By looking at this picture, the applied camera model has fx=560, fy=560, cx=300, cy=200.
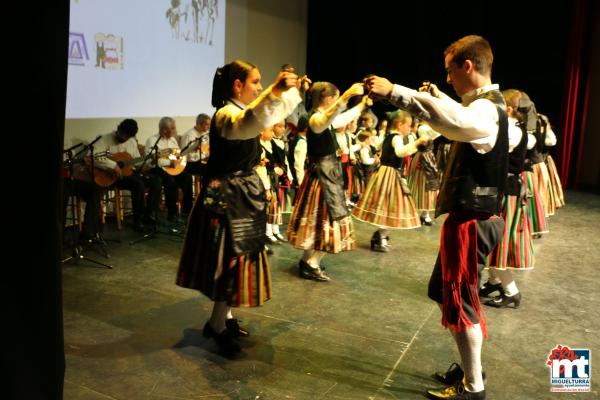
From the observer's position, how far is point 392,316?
137 inches

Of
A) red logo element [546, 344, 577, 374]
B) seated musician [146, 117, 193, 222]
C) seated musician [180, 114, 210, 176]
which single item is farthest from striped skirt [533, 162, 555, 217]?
seated musician [146, 117, 193, 222]

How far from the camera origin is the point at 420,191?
20.7 ft

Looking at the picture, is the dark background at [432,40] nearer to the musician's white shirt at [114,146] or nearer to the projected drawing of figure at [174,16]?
the projected drawing of figure at [174,16]

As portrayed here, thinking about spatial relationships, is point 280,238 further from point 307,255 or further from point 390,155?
point 390,155

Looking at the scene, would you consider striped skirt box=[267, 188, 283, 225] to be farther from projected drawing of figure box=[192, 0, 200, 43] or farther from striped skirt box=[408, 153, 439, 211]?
projected drawing of figure box=[192, 0, 200, 43]

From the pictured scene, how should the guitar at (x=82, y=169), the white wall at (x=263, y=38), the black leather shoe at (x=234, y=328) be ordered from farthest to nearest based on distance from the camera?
the white wall at (x=263, y=38), the guitar at (x=82, y=169), the black leather shoe at (x=234, y=328)

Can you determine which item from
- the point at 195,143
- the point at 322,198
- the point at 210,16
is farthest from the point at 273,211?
the point at 210,16

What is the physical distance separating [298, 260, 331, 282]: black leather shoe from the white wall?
2.97 m

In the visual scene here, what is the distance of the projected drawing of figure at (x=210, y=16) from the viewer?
23.8ft

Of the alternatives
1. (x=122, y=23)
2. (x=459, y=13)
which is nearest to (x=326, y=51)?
(x=459, y=13)

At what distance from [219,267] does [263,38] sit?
6.73 meters

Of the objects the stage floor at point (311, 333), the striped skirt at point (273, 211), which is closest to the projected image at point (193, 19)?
the striped skirt at point (273, 211)

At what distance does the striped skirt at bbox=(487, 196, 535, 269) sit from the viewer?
11.7 ft

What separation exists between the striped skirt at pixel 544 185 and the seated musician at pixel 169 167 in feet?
12.3
